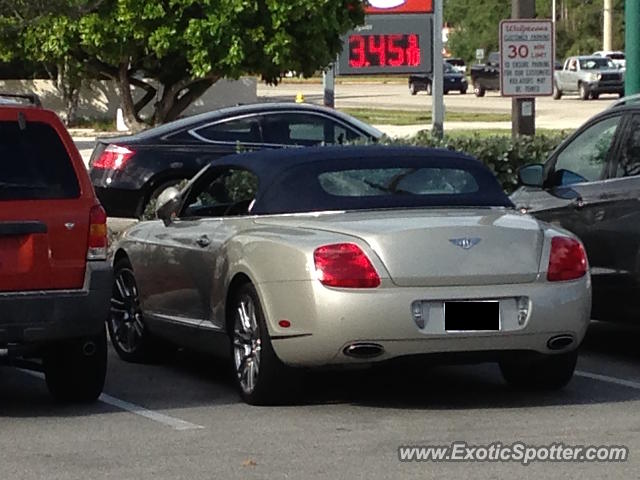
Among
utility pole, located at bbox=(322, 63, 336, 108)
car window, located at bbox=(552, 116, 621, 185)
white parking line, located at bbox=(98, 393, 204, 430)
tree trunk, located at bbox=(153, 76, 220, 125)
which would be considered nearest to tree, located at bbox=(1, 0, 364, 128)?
utility pole, located at bbox=(322, 63, 336, 108)

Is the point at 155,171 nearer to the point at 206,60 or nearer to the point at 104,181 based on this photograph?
the point at 104,181

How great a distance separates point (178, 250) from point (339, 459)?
2877 mm

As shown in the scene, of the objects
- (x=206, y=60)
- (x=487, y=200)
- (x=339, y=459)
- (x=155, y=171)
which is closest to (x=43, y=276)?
(x=339, y=459)

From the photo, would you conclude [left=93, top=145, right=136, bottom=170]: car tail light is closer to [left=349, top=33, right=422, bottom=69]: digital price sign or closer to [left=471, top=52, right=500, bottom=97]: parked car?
[left=349, top=33, right=422, bottom=69]: digital price sign

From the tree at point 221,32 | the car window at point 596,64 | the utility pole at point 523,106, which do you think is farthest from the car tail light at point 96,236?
the car window at point 596,64

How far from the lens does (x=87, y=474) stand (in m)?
7.32

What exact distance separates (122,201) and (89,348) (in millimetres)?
8763

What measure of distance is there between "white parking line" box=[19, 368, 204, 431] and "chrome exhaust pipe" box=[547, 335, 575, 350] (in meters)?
1.95

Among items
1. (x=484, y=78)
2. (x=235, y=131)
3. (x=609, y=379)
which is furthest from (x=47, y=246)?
(x=484, y=78)

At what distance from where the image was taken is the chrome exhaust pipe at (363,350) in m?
8.41

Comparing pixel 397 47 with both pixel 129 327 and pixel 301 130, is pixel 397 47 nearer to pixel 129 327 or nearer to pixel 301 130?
pixel 301 130

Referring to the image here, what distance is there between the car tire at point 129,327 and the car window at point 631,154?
3.25 metres

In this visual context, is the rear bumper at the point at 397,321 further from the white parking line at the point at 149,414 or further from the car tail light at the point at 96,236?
the car tail light at the point at 96,236

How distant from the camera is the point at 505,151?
600 inches
